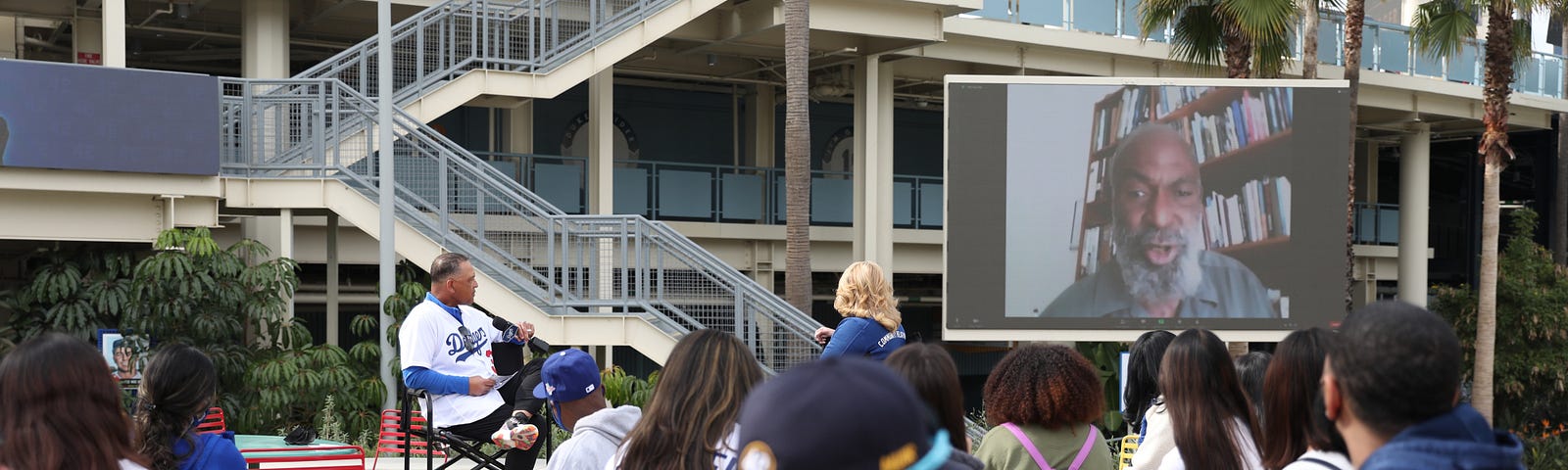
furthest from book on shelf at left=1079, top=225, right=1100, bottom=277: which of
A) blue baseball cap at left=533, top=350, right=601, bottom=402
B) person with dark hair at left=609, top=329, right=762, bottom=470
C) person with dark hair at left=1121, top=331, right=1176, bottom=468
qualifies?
person with dark hair at left=609, top=329, right=762, bottom=470

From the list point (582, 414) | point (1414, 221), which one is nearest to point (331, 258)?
point (582, 414)

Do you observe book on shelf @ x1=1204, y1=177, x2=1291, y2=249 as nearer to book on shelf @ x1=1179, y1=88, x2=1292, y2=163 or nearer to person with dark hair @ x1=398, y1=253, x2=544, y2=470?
book on shelf @ x1=1179, y1=88, x2=1292, y2=163

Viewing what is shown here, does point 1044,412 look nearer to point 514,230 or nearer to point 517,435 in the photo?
point 517,435

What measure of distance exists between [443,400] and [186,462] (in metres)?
2.91

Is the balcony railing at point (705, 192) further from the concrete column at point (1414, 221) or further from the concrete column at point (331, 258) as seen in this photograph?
the concrete column at point (1414, 221)

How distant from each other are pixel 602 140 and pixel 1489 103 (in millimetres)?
12981

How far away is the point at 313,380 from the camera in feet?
41.6

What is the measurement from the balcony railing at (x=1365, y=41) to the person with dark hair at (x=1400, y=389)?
1663 centimetres

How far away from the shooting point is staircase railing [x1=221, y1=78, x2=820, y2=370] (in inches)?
526

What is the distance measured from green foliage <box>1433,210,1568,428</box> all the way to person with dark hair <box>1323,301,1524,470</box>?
73.1 feet

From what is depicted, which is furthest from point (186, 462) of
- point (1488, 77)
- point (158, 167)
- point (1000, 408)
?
point (1488, 77)

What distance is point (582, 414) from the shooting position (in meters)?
4.66

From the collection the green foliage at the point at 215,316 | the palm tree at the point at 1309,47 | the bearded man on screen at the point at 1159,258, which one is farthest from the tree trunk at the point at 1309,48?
the green foliage at the point at 215,316

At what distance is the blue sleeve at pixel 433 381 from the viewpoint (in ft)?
22.5
